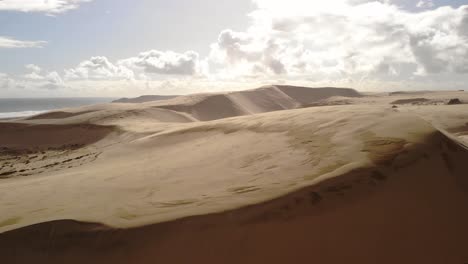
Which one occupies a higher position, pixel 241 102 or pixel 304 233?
pixel 241 102

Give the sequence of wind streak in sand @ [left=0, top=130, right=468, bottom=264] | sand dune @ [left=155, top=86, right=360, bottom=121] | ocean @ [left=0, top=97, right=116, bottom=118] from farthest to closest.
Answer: ocean @ [left=0, top=97, right=116, bottom=118]
sand dune @ [left=155, top=86, right=360, bottom=121]
wind streak in sand @ [left=0, top=130, right=468, bottom=264]

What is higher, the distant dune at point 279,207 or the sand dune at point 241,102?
the sand dune at point 241,102

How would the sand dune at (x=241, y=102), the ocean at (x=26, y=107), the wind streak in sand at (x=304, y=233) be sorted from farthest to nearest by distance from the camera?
the ocean at (x=26, y=107), the sand dune at (x=241, y=102), the wind streak in sand at (x=304, y=233)

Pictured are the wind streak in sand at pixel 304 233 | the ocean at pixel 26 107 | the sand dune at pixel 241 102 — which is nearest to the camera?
the wind streak in sand at pixel 304 233

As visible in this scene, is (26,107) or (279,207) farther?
(26,107)

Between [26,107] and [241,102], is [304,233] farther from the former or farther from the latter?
[26,107]

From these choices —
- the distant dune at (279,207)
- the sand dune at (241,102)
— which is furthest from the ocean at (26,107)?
the distant dune at (279,207)

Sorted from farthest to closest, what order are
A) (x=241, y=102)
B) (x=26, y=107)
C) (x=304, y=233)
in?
(x=26, y=107), (x=241, y=102), (x=304, y=233)

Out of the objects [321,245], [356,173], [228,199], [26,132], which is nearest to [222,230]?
[228,199]

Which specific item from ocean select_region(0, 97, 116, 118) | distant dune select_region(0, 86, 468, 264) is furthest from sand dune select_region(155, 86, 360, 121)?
ocean select_region(0, 97, 116, 118)

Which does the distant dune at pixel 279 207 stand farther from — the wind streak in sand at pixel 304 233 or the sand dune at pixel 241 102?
the sand dune at pixel 241 102

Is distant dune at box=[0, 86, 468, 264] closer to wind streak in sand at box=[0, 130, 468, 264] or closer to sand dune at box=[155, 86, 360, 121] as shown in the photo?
wind streak in sand at box=[0, 130, 468, 264]

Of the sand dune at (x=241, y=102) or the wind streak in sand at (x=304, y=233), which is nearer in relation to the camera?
the wind streak in sand at (x=304, y=233)

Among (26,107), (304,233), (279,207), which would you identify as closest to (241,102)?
(279,207)
